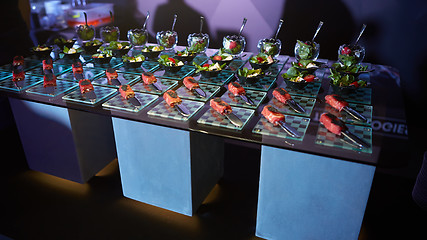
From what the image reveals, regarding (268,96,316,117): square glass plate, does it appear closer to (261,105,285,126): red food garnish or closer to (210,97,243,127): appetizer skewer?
(261,105,285,126): red food garnish

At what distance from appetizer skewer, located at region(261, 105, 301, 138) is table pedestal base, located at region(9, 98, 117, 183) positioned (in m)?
1.11

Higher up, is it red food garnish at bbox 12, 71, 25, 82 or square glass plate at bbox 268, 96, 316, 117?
red food garnish at bbox 12, 71, 25, 82

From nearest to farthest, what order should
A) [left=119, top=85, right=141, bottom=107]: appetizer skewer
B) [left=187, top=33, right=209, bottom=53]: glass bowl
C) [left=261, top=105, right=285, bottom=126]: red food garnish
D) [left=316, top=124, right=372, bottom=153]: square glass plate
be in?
[left=316, top=124, right=372, bottom=153]: square glass plate → [left=261, top=105, right=285, bottom=126]: red food garnish → [left=119, top=85, right=141, bottom=107]: appetizer skewer → [left=187, top=33, right=209, bottom=53]: glass bowl

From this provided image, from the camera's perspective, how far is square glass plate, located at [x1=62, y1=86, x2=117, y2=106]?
1485 millimetres

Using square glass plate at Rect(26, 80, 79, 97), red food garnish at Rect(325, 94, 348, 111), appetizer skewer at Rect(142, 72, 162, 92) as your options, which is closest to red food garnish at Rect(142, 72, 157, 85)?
appetizer skewer at Rect(142, 72, 162, 92)

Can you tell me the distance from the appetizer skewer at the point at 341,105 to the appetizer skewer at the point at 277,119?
27cm

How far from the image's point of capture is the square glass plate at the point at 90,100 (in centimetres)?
149

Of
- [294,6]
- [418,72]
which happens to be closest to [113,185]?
[294,6]

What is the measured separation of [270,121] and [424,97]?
64.5 inches

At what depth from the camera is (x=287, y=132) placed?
122cm

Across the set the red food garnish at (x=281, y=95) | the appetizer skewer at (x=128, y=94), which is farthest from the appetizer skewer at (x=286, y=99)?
the appetizer skewer at (x=128, y=94)

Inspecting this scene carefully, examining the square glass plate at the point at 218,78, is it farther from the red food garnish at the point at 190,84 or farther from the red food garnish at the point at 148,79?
the red food garnish at the point at 148,79

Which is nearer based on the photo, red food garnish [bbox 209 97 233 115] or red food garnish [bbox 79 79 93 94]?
red food garnish [bbox 209 97 233 115]

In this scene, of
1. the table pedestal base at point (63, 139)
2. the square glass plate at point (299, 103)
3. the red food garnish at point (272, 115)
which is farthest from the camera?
the table pedestal base at point (63, 139)
